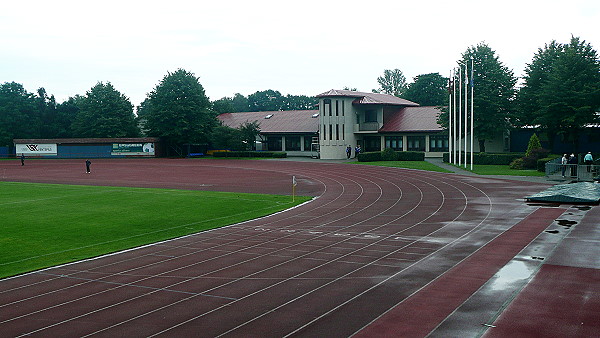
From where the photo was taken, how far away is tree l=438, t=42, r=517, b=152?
196 feet

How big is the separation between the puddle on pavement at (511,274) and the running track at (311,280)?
0.11 m

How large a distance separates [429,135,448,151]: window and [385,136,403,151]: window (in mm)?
4068

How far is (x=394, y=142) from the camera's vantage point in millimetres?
70438

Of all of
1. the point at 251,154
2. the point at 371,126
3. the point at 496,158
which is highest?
the point at 371,126

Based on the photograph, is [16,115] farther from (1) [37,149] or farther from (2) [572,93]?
(2) [572,93]

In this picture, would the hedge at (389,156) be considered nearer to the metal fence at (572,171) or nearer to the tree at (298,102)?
the metal fence at (572,171)

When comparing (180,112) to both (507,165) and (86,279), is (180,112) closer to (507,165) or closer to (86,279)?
(507,165)

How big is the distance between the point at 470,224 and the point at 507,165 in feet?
114

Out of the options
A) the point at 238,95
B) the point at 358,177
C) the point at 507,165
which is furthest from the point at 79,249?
the point at 238,95

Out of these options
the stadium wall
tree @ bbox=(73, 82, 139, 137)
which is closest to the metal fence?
the stadium wall

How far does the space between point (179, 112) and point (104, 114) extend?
1623 centimetres

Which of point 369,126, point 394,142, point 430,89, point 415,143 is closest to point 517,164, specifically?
point 415,143

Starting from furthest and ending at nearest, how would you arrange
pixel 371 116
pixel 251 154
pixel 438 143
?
pixel 251 154 → pixel 371 116 → pixel 438 143

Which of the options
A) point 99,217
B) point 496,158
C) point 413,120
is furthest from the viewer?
point 413,120
